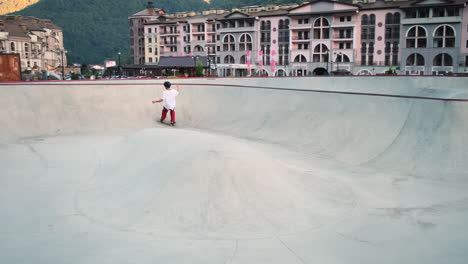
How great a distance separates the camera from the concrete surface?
273 inches

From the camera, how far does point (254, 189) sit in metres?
8.78

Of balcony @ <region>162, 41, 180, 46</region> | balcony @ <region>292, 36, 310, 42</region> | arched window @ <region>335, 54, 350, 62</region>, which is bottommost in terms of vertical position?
arched window @ <region>335, 54, 350, 62</region>

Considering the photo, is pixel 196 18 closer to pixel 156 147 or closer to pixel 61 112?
pixel 61 112

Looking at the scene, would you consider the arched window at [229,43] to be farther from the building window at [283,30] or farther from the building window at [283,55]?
the building window at [283,55]

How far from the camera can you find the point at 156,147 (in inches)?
456

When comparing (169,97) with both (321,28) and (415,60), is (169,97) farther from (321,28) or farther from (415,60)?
(321,28)

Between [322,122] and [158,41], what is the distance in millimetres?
85919

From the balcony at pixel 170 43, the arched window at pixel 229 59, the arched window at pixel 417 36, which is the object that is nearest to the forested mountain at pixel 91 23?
the balcony at pixel 170 43

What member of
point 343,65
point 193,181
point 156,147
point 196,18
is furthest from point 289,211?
point 196,18

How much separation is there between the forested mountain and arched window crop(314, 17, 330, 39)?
86.3 m

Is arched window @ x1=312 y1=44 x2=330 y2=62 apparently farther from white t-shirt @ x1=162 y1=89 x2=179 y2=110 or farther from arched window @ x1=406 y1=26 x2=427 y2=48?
white t-shirt @ x1=162 y1=89 x2=179 y2=110

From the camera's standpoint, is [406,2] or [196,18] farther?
[196,18]

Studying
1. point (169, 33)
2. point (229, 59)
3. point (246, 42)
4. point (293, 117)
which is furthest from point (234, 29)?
point (293, 117)

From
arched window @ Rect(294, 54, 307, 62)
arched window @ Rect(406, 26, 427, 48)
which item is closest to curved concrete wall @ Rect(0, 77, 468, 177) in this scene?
arched window @ Rect(406, 26, 427, 48)
